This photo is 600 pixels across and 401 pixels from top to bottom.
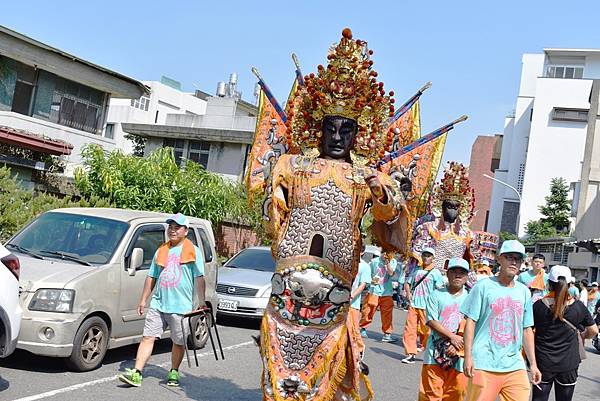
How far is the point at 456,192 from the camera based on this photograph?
38.4 feet

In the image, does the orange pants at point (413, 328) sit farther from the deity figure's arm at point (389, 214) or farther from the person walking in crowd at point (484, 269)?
the deity figure's arm at point (389, 214)

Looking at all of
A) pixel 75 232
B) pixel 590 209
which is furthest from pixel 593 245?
pixel 75 232

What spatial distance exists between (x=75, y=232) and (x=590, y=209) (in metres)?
36.3

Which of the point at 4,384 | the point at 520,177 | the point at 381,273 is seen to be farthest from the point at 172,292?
the point at 520,177

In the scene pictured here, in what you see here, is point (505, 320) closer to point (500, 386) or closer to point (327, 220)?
point (500, 386)

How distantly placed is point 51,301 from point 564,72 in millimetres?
61772

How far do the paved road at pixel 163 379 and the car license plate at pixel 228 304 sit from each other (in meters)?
1.36

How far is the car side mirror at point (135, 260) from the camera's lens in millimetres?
9125

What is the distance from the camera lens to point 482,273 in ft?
44.1

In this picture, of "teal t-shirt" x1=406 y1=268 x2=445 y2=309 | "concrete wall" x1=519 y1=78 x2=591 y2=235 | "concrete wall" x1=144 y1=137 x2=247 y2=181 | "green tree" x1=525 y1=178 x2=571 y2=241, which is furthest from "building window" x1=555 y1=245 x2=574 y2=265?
"teal t-shirt" x1=406 y1=268 x2=445 y2=309

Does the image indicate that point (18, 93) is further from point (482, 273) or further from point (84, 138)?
point (482, 273)

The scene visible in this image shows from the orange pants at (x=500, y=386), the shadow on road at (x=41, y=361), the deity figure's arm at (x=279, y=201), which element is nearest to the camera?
the deity figure's arm at (x=279, y=201)

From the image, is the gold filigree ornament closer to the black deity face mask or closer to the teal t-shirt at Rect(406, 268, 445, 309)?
the black deity face mask

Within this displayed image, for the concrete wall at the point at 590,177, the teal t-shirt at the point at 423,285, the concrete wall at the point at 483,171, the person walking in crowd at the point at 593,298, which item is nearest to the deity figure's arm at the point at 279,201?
the teal t-shirt at the point at 423,285
